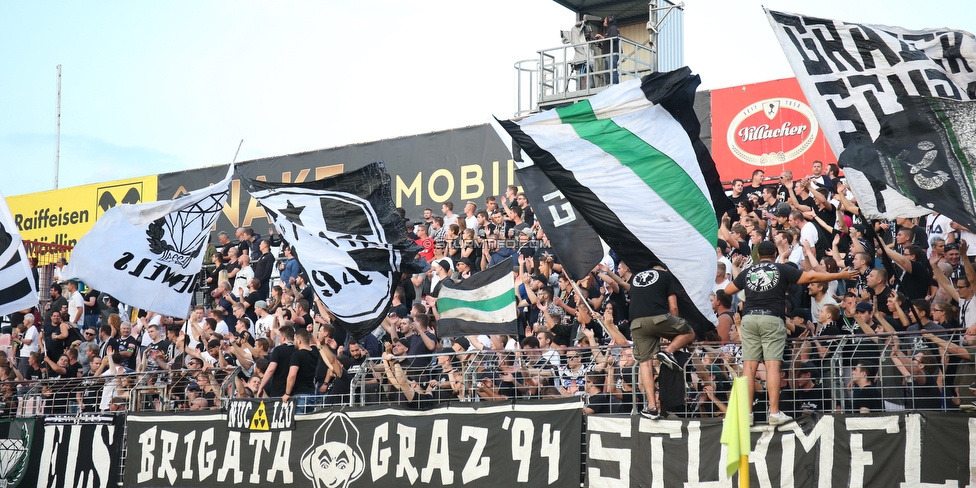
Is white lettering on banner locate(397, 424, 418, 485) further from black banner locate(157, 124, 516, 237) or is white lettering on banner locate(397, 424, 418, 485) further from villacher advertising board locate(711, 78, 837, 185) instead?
black banner locate(157, 124, 516, 237)

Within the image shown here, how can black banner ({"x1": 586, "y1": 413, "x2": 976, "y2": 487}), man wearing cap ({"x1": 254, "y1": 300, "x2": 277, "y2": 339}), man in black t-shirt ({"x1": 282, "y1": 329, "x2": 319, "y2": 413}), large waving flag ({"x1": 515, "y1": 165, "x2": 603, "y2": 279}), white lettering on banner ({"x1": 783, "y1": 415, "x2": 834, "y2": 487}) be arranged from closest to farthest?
black banner ({"x1": 586, "y1": 413, "x2": 976, "y2": 487}) < white lettering on banner ({"x1": 783, "y1": 415, "x2": 834, "y2": 487}) < large waving flag ({"x1": 515, "y1": 165, "x2": 603, "y2": 279}) < man in black t-shirt ({"x1": 282, "y1": 329, "x2": 319, "y2": 413}) < man wearing cap ({"x1": 254, "y1": 300, "x2": 277, "y2": 339})

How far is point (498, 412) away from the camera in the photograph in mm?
11836

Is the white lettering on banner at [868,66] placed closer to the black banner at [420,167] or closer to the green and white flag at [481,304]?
the green and white flag at [481,304]

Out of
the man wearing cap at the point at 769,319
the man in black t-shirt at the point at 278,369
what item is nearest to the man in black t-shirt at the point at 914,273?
the man wearing cap at the point at 769,319

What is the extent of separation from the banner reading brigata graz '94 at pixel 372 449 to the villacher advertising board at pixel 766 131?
9.37m

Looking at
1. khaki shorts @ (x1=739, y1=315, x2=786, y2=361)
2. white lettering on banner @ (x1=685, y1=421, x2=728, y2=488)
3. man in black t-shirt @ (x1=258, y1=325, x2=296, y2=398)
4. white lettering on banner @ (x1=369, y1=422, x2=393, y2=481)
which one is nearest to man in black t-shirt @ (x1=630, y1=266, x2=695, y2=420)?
white lettering on banner @ (x1=685, y1=421, x2=728, y2=488)

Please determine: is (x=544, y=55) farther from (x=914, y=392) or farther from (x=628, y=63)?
(x=914, y=392)

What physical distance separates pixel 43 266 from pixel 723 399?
23.9 metres

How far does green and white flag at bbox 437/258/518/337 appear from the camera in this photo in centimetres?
1268

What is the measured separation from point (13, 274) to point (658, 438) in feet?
35.0

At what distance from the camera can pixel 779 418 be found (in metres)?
9.86

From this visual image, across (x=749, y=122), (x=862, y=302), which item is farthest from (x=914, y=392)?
(x=749, y=122)

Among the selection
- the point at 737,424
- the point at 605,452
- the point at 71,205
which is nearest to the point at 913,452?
the point at 605,452

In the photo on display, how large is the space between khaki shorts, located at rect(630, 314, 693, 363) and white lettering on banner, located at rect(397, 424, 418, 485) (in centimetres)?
333
